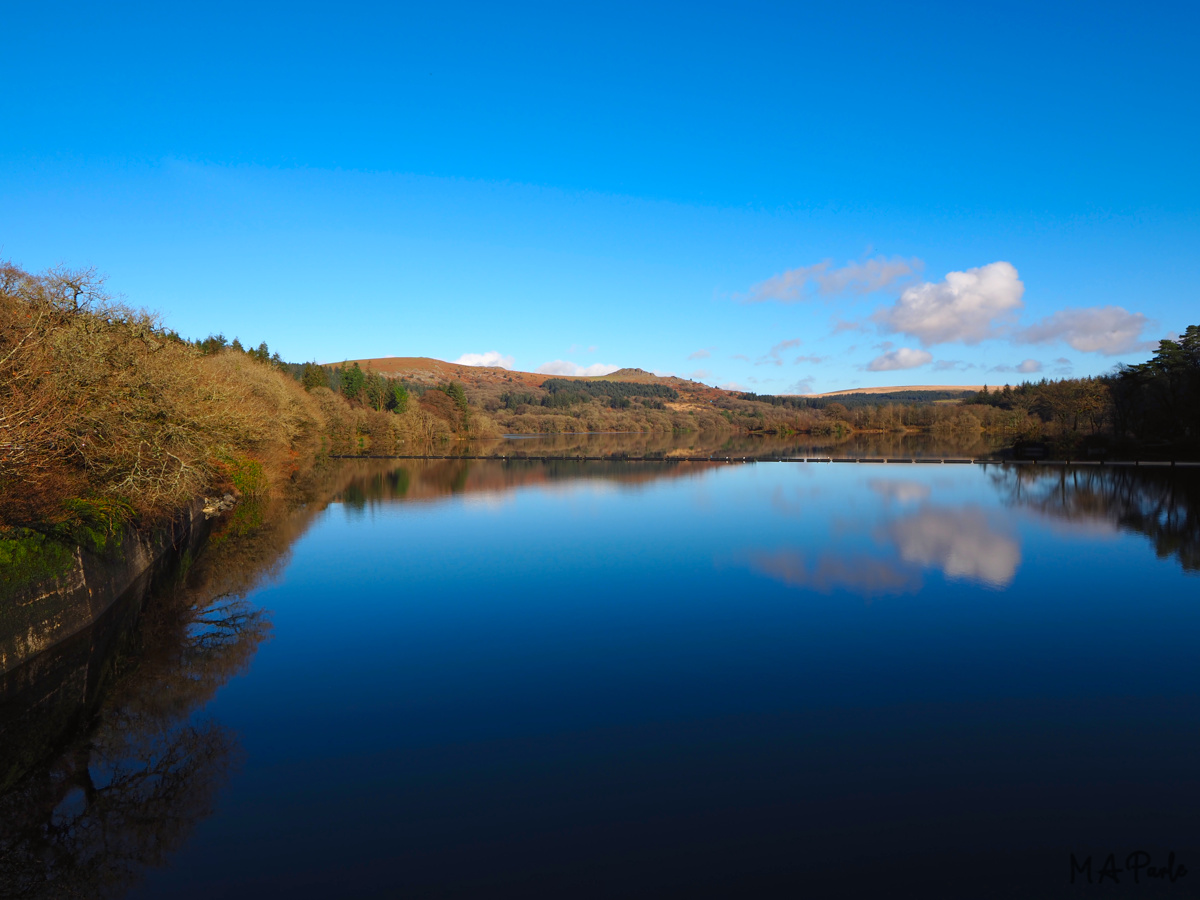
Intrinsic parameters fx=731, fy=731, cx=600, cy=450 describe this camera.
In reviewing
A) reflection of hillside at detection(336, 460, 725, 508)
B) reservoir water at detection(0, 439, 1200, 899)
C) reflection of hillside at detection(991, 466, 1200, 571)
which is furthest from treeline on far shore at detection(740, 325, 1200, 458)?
reservoir water at detection(0, 439, 1200, 899)

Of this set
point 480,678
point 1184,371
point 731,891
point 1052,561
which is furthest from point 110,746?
point 1184,371

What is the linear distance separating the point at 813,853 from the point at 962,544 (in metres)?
17.0

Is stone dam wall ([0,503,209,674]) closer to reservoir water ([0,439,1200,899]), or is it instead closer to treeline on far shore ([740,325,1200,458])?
reservoir water ([0,439,1200,899])

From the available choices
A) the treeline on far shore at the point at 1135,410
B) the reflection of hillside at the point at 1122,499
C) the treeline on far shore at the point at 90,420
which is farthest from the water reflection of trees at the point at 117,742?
the treeline on far shore at the point at 1135,410

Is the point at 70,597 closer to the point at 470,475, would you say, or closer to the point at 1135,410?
the point at 470,475

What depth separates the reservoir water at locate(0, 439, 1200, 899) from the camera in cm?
643

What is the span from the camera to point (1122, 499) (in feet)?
105

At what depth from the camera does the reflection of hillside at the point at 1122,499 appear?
22984 mm

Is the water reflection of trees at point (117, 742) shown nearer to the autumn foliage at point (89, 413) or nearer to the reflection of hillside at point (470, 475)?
the autumn foliage at point (89, 413)

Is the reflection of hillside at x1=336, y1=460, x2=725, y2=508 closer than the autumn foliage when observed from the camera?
No

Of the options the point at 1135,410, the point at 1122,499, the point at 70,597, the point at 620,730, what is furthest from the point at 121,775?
the point at 1135,410

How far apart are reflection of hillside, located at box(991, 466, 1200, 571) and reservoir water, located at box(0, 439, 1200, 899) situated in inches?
110

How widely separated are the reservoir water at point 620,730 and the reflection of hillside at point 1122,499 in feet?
9.13

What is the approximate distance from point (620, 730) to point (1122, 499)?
32.1m
